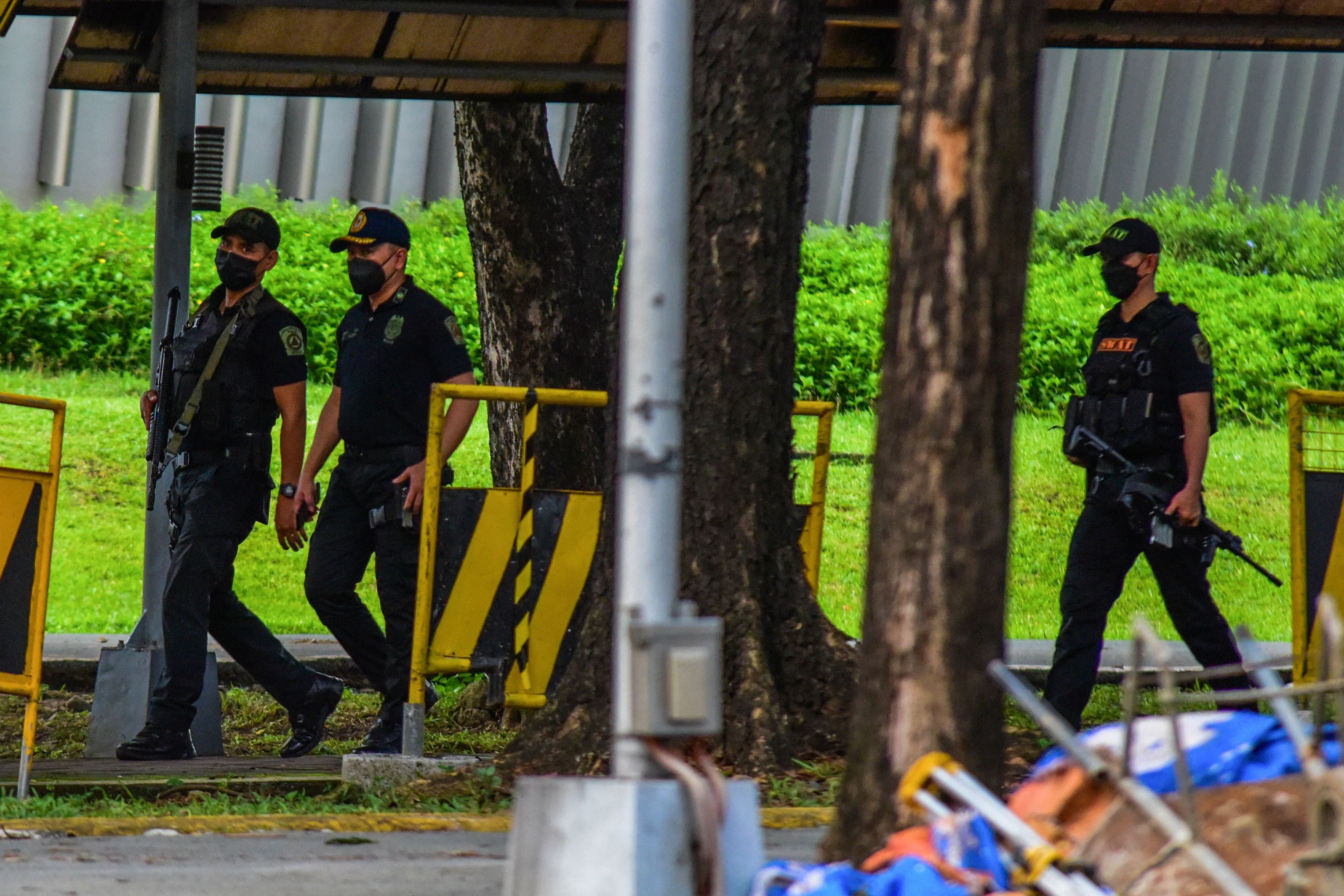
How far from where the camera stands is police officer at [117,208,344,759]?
22.2 feet

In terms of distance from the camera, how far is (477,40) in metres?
7.94

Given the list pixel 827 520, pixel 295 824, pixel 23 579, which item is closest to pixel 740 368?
pixel 295 824

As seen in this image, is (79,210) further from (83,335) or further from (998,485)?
(998,485)

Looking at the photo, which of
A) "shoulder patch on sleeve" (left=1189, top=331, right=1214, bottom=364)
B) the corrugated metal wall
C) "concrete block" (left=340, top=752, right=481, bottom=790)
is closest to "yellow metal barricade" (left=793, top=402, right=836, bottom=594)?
"shoulder patch on sleeve" (left=1189, top=331, right=1214, bottom=364)

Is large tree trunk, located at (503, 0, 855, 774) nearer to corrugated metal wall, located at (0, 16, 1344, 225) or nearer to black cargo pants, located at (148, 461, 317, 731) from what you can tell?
black cargo pants, located at (148, 461, 317, 731)

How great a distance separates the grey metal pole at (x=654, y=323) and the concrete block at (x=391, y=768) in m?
2.85

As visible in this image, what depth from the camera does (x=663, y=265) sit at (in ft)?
11.2

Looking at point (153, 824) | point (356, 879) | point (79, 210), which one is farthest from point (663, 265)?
point (79, 210)

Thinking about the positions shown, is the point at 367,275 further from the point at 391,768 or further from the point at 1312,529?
the point at 1312,529

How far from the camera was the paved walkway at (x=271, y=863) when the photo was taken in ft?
14.5

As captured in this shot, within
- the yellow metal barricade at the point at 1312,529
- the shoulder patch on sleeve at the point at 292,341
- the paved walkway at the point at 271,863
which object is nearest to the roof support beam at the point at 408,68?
the shoulder patch on sleeve at the point at 292,341

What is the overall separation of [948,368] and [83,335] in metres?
14.8

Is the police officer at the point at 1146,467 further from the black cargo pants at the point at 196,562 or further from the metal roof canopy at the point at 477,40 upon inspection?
the black cargo pants at the point at 196,562

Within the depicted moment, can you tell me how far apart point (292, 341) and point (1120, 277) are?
3177 millimetres
